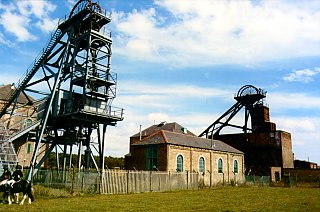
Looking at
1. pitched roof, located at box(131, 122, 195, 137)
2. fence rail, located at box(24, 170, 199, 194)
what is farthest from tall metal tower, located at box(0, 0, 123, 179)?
pitched roof, located at box(131, 122, 195, 137)

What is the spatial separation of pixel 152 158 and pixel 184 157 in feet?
11.3

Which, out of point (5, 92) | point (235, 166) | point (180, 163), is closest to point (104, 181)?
point (180, 163)

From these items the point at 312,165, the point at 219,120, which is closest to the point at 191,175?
the point at 219,120

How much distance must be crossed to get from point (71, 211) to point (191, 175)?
17929mm

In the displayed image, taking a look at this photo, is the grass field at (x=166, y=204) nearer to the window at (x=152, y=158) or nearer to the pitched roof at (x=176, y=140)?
the window at (x=152, y=158)

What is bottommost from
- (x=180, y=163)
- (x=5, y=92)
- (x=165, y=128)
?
(x=180, y=163)

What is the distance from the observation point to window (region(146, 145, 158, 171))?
29938 millimetres

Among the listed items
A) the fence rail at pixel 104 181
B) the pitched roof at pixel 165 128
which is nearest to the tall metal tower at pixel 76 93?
the fence rail at pixel 104 181

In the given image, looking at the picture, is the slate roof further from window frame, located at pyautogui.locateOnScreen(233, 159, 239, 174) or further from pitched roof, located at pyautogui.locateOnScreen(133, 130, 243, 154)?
window frame, located at pyautogui.locateOnScreen(233, 159, 239, 174)

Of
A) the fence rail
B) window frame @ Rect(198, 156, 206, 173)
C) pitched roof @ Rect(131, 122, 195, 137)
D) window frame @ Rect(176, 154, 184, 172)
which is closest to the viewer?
the fence rail

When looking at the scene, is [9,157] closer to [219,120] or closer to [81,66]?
[81,66]

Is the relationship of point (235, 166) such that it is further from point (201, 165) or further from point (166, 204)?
point (166, 204)

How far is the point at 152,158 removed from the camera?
3030 cm

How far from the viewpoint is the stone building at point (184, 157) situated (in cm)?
2959
